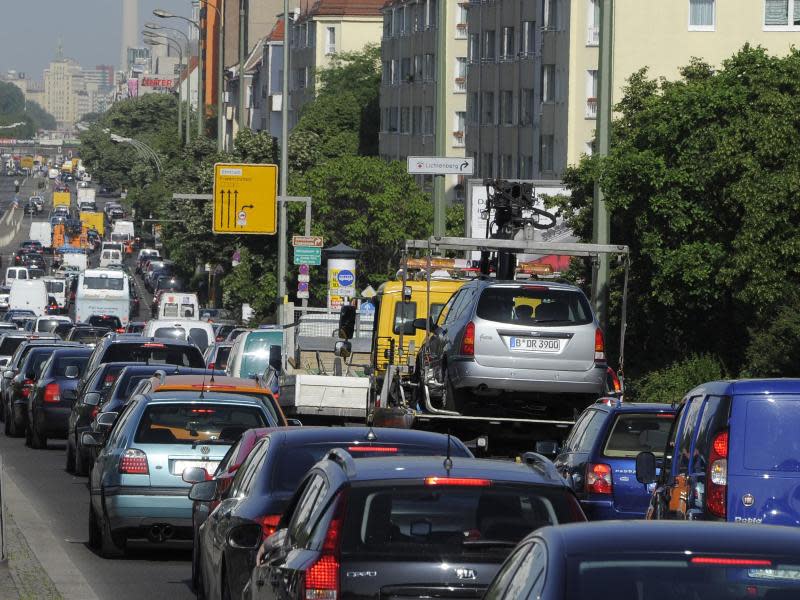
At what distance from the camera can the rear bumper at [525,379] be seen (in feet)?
62.9

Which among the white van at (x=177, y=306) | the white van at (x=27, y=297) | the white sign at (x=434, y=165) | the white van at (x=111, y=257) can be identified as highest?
the white sign at (x=434, y=165)

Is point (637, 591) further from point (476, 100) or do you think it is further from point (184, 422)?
point (476, 100)

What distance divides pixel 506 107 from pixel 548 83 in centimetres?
653

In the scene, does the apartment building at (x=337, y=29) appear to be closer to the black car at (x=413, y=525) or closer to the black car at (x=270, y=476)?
the black car at (x=270, y=476)

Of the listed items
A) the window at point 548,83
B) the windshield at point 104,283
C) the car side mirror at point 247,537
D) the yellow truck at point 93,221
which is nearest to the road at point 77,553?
the car side mirror at point 247,537

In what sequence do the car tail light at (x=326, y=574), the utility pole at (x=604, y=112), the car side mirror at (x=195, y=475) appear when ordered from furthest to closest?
the utility pole at (x=604, y=112), the car side mirror at (x=195, y=475), the car tail light at (x=326, y=574)

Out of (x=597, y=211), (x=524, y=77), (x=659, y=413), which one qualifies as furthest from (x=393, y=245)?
(x=659, y=413)

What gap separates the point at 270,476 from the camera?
10656 mm

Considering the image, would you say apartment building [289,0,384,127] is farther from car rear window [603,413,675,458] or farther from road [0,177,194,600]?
car rear window [603,413,675,458]

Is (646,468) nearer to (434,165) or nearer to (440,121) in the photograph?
(434,165)

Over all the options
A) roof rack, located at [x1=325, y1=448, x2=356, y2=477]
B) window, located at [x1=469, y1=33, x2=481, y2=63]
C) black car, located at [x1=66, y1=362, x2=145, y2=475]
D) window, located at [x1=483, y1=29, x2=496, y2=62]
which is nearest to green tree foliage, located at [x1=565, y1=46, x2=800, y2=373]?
black car, located at [x1=66, y1=362, x2=145, y2=475]

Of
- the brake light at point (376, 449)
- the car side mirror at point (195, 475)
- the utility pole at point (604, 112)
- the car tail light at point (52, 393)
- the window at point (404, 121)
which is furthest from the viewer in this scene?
the window at point (404, 121)

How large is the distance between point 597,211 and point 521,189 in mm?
2493

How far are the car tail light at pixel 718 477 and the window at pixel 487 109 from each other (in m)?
63.0
